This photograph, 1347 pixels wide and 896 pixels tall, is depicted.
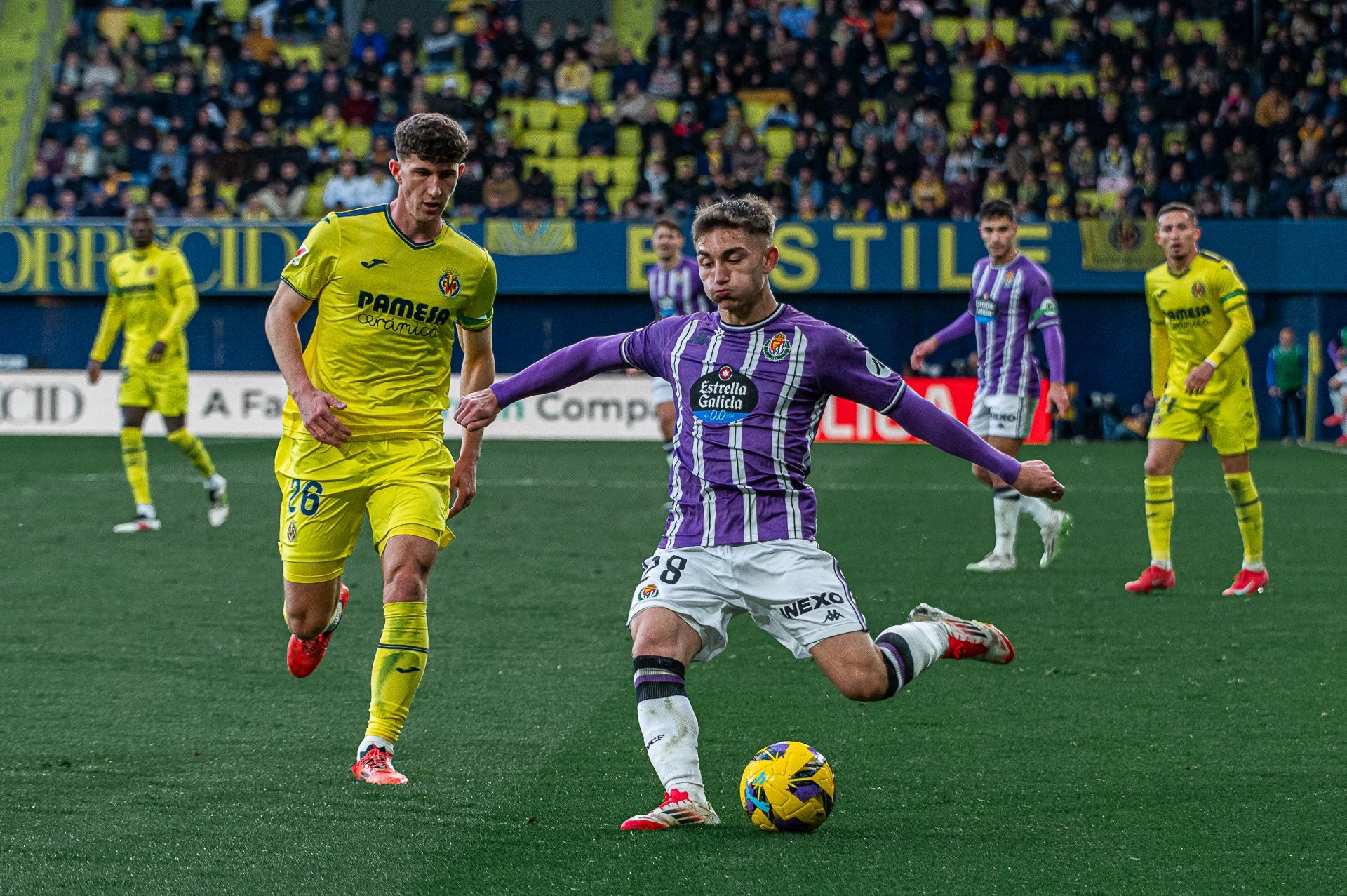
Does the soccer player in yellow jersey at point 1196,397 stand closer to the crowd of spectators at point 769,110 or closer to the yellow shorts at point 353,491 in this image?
the yellow shorts at point 353,491

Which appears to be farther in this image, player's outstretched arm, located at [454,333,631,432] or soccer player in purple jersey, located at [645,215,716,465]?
soccer player in purple jersey, located at [645,215,716,465]

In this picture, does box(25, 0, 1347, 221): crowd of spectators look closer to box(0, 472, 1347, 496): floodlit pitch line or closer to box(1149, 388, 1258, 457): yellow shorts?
box(0, 472, 1347, 496): floodlit pitch line

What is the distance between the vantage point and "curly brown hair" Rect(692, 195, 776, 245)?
450cm

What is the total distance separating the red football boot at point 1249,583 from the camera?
8.95 m

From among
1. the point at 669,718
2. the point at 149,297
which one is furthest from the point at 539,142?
the point at 669,718

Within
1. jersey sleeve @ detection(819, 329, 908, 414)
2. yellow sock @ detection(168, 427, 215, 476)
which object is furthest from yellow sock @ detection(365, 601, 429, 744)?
yellow sock @ detection(168, 427, 215, 476)

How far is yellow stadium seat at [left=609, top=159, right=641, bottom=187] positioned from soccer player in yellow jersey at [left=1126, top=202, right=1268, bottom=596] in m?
16.9

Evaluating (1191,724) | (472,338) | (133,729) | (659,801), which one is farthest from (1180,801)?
(133,729)

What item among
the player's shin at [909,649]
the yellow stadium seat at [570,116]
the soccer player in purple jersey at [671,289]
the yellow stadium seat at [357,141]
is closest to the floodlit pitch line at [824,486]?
the soccer player in purple jersey at [671,289]

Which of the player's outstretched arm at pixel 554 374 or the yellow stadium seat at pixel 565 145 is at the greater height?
the yellow stadium seat at pixel 565 145

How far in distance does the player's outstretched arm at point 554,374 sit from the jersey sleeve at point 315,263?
2.65 ft

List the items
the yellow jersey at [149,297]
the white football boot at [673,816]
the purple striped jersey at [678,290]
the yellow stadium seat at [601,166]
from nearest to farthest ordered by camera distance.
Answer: the white football boot at [673,816], the yellow jersey at [149,297], the purple striped jersey at [678,290], the yellow stadium seat at [601,166]

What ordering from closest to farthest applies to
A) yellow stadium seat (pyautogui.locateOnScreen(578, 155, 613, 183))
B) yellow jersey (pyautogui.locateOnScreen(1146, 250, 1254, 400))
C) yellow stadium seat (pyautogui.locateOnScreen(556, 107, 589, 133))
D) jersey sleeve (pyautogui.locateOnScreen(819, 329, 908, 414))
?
jersey sleeve (pyautogui.locateOnScreen(819, 329, 908, 414)) < yellow jersey (pyautogui.locateOnScreen(1146, 250, 1254, 400)) < yellow stadium seat (pyautogui.locateOnScreen(578, 155, 613, 183)) < yellow stadium seat (pyautogui.locateOnScreen(556, 107, 589, 133))

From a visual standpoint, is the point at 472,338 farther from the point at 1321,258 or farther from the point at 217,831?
the point at 1321,258
